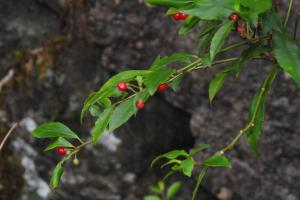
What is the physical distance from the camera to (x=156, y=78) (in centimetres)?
106

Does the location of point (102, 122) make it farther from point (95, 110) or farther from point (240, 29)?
point (240, 29)

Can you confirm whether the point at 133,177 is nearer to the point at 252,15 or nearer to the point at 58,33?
the point at 58,33

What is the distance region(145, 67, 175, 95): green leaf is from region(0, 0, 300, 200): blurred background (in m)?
1.18

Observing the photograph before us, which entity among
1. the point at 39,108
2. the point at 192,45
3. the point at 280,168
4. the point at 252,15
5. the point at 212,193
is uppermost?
the point at 252,15

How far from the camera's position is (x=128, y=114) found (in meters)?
1.10

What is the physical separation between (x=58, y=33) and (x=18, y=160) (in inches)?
24.8

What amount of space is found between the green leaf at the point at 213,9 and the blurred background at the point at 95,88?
1298mm

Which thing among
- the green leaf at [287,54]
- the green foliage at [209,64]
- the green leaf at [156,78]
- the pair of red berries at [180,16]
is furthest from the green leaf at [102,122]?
the green leaf at [287,54]

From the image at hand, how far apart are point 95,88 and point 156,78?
147 cm

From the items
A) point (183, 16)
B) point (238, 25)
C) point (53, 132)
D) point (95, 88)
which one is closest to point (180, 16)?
point (183, 16)

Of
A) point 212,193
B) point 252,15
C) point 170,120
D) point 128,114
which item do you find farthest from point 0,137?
point 252,15

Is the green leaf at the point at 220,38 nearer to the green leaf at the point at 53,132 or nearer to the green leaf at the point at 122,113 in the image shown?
the green leaf at the point at 122,113

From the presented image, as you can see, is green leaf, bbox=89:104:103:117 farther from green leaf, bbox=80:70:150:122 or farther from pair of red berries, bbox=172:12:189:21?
pair of red berries, bbox=172:12:189:21

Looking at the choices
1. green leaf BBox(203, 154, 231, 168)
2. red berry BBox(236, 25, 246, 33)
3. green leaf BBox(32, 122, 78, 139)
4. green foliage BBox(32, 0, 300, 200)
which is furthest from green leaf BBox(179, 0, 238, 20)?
green leaf BBox(32, 122, 78, 139)
